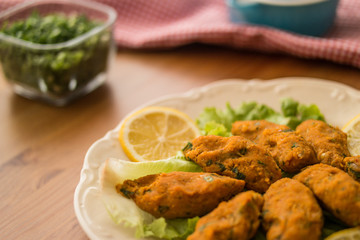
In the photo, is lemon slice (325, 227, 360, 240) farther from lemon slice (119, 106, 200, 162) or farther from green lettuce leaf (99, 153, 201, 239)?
lemon slice (119, 106, 200, 162)

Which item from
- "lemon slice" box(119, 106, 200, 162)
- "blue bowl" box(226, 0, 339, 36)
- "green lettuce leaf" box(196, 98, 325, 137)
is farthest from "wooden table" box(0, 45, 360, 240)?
"green lettuce leaf" box(196, 98, 325, 137)

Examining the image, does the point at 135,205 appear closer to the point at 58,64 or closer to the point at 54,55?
the point at 58,64

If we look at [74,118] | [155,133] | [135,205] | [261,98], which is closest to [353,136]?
[261,98]

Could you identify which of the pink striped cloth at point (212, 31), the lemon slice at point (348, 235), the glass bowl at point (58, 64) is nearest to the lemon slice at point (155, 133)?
the glass bowl at point (58, 64)

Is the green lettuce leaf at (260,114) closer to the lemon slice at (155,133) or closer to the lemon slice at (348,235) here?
the lemon slice at (155,133)

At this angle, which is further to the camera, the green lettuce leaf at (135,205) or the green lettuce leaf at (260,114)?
the green lettuce leaf at (260,114)

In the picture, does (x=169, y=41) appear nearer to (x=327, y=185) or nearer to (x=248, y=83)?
(x=248, y=83)
